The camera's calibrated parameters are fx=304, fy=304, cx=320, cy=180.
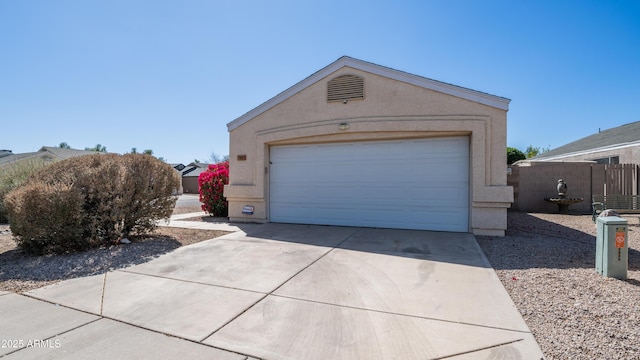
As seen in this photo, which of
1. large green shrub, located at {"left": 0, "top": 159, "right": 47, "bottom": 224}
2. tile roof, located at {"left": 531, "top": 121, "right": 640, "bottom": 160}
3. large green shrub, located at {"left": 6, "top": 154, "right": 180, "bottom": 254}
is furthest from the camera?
tile roof, located at {"left": 531, "top": 121, "right": 640, "bottom": 160}

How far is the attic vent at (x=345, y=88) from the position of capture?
28.4 ft

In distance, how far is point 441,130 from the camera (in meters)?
7.96

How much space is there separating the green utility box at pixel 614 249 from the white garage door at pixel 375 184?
11.5 feet

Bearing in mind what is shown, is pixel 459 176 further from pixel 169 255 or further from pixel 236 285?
pixel 169 255

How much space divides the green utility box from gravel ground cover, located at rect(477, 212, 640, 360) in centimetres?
13

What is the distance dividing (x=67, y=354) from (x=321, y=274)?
305cm

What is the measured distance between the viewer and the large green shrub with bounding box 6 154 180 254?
5621 millimetres

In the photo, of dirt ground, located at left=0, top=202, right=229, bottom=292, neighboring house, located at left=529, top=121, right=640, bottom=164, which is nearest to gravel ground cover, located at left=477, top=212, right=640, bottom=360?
dirt ground, located at left=0, top=202, right=229, bottom=292

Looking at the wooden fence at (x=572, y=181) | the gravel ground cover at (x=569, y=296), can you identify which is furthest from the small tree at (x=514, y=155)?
the gravel ground cover at (x=569, y=296)

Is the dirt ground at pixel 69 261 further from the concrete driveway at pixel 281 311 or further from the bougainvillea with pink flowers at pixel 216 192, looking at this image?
the bougainvillea with pink flowers at pixel 216 192

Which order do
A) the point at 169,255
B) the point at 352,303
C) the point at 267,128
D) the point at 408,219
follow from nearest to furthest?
the point at 352,303, the point at 169,255, the point at 408,219, the point at 267,128

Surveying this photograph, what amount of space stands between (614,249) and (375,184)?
5.28 m

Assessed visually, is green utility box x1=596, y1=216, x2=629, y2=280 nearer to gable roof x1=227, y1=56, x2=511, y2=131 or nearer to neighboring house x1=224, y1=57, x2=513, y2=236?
neighboring house x1=224, y1=57, x2=513, y2=236

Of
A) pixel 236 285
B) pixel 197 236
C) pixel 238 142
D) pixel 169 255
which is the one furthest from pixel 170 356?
pixel 238 142
